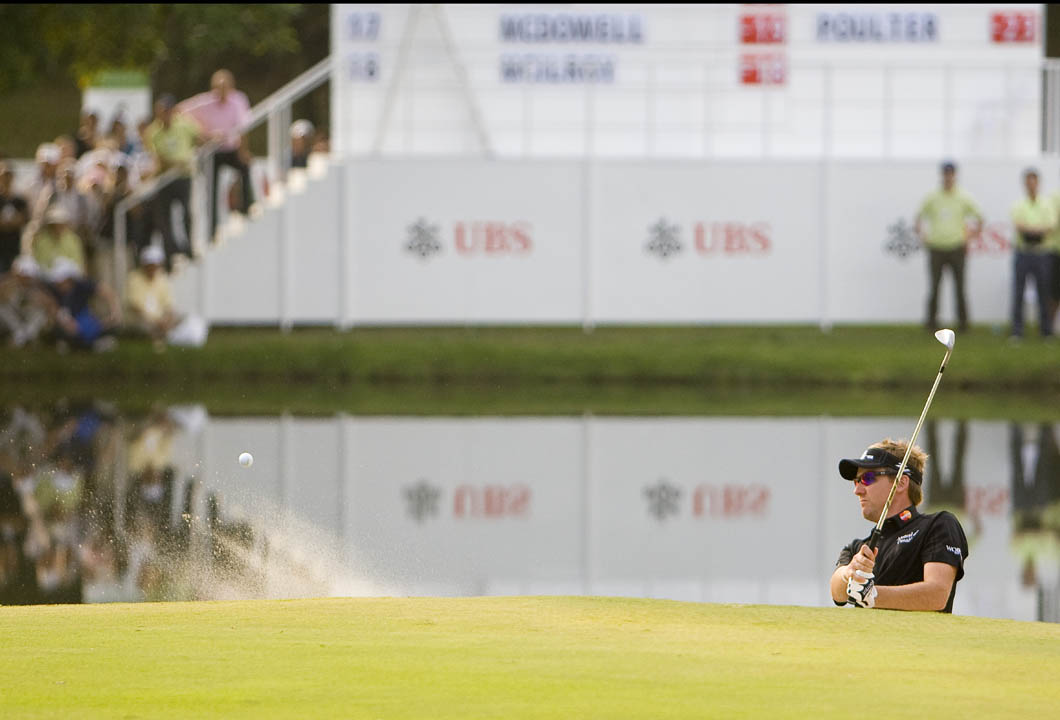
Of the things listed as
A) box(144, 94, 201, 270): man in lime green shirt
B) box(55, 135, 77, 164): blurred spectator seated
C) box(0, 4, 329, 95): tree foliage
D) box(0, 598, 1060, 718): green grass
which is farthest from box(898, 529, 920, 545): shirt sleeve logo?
box(0, 4, 329, 95): tree foliage

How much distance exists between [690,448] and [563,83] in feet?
34.9

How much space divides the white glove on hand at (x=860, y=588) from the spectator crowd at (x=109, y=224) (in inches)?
615

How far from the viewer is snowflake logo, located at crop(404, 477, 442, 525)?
13656 mm

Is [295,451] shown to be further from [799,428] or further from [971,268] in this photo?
[971,268]

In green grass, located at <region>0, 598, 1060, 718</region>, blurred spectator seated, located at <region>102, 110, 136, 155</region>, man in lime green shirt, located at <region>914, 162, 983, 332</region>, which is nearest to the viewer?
green grass, located at <region>0, 598, 1060, 718</region>

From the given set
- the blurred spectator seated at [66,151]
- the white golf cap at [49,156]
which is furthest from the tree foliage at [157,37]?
the blurred spectator seated at [66,151]

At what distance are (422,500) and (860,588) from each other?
668 centimetres

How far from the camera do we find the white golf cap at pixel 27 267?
22.7 meters

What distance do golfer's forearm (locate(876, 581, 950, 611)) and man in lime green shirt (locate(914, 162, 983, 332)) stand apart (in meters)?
16.3

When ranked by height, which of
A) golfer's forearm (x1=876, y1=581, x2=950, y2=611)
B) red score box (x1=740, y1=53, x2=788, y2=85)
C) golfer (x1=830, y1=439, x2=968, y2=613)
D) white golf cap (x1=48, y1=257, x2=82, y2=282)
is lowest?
golfer's forearm (x1=876, y1=581, x2=950, y2=611)

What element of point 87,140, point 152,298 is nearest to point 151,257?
point 152,298

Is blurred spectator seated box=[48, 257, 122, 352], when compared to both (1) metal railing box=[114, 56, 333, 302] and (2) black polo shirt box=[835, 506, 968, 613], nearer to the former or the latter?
(1) metal railing box=[114, 56, 333, 302]

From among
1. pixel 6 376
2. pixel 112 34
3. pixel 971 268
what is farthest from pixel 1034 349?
pixel 112 34

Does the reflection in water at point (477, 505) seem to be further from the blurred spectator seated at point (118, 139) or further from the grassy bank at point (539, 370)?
the blurred spectator seated at point (118, 139)
